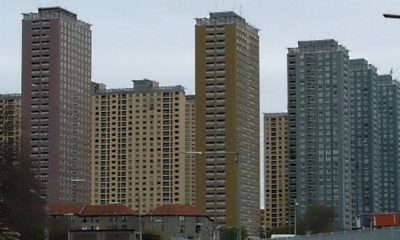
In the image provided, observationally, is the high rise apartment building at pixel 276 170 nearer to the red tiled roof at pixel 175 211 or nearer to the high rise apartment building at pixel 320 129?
the high rise apartment building at pixel 320 129

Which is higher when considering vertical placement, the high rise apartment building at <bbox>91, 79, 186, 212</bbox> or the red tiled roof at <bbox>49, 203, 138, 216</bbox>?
the high rise apartment building at <bbox>91, 79, 186, 212</bbox>

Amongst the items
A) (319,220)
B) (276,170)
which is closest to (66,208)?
(319,220)

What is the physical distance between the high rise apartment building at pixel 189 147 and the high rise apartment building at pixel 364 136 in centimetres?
2947

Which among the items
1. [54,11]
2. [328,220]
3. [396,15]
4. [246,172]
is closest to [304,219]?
[328,220]

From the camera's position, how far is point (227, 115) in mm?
162000

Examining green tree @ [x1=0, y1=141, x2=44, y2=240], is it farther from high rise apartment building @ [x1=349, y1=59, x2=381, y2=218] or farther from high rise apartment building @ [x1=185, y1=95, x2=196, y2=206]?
high rise apartment building @ [x1=185, y1=95, x2=196, y2=206]

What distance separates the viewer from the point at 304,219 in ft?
468

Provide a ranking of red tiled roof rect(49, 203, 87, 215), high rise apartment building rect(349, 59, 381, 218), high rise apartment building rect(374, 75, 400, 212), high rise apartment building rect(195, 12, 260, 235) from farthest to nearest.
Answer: high rise apartment building rect(374, 75, 400, 212) → high rise apartment building rect(349, 59, 381, 218) → high rise apartment building rect(195, 12, 260, 235) → red tiled roof rect(49, 203, 87, 215)

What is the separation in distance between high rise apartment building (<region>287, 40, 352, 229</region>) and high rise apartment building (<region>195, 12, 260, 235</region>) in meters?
6.47

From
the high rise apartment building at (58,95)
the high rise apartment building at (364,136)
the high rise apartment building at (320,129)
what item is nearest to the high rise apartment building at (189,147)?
the high rise apartment building at (58,95)

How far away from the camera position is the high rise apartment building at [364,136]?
547 ft

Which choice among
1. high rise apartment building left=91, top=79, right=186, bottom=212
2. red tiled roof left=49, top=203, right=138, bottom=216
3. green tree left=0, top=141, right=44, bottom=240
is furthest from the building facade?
green tree left=0, top=141, right=44, bottom=240

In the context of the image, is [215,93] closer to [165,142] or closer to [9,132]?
[165,142]

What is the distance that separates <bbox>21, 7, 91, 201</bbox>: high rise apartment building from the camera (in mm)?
170375
